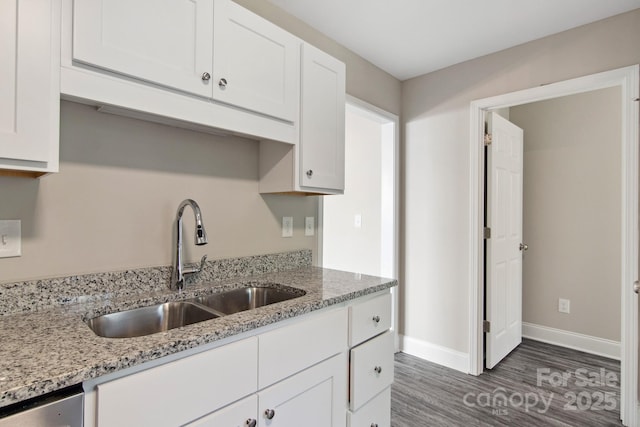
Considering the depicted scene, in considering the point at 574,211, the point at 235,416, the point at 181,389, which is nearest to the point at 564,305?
the point at 574,211

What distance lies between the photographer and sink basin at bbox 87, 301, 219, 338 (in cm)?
120

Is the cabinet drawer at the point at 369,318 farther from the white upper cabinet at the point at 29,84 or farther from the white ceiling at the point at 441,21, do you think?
the white ceiling at the point at 441,21

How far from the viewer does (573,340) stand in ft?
10.3

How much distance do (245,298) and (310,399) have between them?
58 cm

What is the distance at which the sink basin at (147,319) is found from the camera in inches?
47.2

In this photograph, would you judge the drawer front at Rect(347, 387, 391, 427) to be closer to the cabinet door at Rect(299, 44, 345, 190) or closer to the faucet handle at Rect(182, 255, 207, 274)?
the faucet handle at Rect(182, 255, 207, 274)

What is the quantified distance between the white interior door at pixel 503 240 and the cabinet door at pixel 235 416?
87.5 inches

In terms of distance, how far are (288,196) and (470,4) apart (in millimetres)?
1553

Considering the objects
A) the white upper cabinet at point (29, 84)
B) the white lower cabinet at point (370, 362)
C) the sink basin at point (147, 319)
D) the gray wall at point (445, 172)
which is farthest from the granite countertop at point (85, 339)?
the gray wall at point (445, 172)

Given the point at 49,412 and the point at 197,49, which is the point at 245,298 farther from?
the point at 197,49

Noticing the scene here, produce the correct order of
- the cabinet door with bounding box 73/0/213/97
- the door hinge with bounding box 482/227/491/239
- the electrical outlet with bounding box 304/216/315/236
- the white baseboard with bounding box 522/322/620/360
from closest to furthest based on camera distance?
1. the cabinet door with bounding box 73/0/213/97
2. the electrical outlet with bounding box 304/216/315/236
3. the door hinge with bounding box 482/227/491/239
4. the white baseboard with bounding box 522/322/620/360

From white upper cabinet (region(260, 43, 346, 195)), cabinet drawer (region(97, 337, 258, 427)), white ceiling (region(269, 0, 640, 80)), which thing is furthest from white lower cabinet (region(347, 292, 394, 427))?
white ceiling (region(269, 0, 640, 80))

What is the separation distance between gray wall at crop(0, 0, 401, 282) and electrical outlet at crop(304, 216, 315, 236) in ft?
0.76

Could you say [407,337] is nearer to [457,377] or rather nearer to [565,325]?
[457,377]
